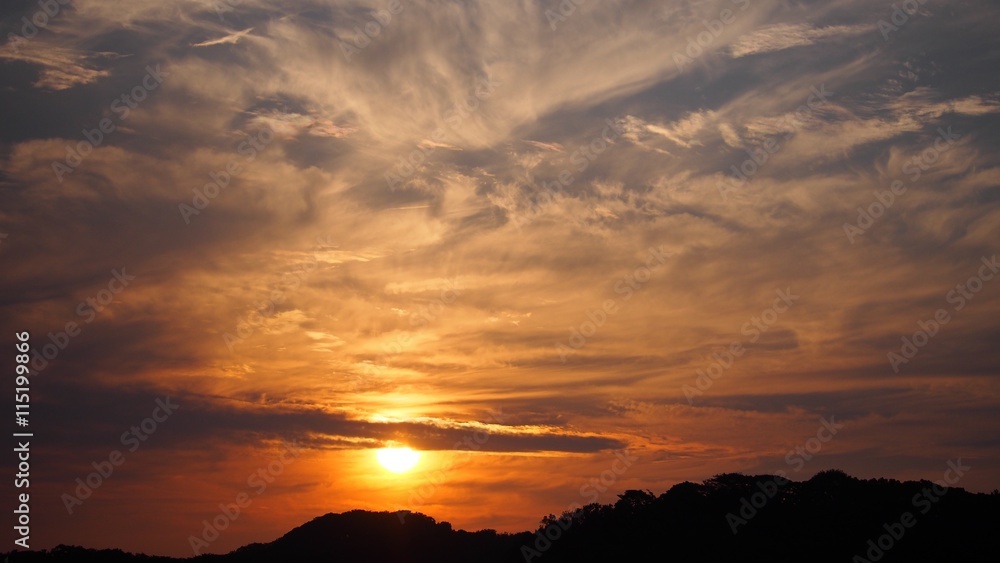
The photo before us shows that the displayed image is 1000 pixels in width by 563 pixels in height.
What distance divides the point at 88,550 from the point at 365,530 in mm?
22456

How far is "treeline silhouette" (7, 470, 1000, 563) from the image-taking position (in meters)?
56.1

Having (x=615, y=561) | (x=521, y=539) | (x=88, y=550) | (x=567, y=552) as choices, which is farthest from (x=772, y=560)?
(x=88, y=550)

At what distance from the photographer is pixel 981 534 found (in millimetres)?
54969

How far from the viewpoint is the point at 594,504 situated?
221 feet

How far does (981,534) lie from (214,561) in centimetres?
5913

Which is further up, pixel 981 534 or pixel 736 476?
pixel 736 476

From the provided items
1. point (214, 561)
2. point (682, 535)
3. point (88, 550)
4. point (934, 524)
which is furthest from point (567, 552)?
point (88, 550)

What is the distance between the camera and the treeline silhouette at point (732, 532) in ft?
184

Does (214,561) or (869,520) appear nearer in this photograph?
(869,520)

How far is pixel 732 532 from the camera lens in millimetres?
59719

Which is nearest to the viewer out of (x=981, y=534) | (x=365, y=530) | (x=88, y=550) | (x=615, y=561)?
(x=981, y=534)

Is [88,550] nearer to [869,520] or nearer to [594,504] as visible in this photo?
[594,504]

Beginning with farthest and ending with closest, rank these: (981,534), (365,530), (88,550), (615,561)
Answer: (365,530)
(88,550)
(615,561)
(981,534)

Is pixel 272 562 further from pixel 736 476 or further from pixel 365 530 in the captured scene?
pixel 736 476
